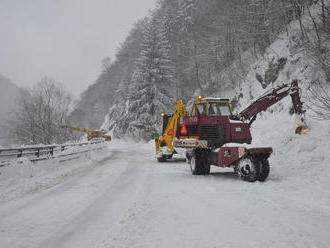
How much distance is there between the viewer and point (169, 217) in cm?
511

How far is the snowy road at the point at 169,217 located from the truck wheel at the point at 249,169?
1.47 ft

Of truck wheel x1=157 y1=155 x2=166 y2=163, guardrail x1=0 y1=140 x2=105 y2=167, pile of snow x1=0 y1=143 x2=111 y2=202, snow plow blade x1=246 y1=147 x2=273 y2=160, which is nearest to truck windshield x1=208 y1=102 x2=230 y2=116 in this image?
snow plow blade x1=246 y1=147 x2=273 y2=160

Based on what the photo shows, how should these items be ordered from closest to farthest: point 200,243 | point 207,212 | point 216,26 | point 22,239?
1. point 200,243
2. point 22,239
3. point 207,212
4. point 216,26

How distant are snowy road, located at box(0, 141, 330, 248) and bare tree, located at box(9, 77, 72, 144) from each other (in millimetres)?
30161

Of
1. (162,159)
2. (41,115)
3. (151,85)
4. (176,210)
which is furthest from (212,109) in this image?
(41,115)

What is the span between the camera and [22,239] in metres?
4.22

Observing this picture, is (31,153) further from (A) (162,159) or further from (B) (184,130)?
(A) (162,159)

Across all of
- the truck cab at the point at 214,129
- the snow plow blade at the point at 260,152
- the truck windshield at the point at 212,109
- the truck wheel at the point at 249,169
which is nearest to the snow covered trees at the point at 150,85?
the truck windshield at the point at 212,109

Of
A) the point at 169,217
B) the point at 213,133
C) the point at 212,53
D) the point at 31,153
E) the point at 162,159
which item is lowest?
the point at 169,217

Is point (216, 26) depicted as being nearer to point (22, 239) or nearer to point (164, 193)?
point (164, 193)

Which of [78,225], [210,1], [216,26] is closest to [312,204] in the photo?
[78,225]

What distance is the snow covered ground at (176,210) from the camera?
13.4ft

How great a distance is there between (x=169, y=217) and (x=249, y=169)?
4480 mm

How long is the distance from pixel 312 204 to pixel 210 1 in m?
36.4
